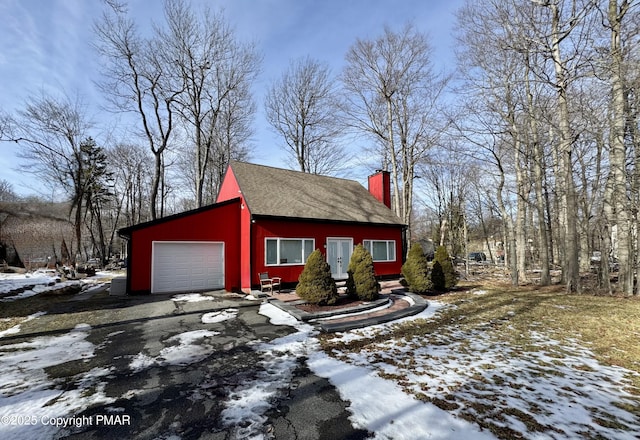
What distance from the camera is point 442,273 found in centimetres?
1054

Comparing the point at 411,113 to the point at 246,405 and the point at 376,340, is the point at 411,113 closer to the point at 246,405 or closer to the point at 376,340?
the point at 376,340

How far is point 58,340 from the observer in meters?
5.47

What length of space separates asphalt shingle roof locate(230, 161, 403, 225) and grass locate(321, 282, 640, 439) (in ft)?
21.1

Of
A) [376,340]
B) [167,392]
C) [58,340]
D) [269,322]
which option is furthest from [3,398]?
[376,340]

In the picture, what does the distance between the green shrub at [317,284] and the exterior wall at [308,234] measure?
137 inches

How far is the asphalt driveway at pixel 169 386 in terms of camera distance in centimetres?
279

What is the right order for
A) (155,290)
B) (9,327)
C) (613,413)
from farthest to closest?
(155,290) < (9,327) < (613,413)

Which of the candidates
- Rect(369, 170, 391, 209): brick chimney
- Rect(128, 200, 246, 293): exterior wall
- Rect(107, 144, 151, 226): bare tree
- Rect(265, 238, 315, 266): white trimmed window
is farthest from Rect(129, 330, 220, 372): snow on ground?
Rect(107, 144, 151, 226): bare tree

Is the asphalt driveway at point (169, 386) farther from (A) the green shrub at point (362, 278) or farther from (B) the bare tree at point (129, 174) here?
(B) the bare tree at point (129, 174)

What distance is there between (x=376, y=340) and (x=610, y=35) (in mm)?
12131

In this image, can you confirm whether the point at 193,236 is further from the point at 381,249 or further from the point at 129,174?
the point at 129,174

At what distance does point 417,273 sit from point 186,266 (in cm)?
920

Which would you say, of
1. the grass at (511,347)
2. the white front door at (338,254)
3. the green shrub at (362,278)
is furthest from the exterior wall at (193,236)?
the grass at (511,347)

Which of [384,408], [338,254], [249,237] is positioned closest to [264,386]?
[384,408]
